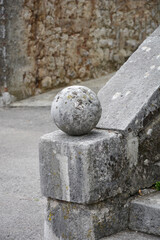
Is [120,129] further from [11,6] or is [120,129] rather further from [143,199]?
[11,6]

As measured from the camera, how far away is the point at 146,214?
8.66 ft

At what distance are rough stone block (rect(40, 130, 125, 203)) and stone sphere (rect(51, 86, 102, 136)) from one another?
0.07 m

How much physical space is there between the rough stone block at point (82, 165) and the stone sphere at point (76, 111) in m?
0.07

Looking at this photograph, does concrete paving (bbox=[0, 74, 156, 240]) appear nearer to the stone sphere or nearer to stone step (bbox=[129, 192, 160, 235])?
stone step (bbox=[129, 192, 160, 235])

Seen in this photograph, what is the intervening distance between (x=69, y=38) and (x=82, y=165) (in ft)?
23.3

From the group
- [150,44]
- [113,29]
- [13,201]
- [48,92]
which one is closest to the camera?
[150,44]

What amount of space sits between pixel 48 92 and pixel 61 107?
21.5 feet

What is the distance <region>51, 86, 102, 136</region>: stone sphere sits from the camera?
99.0 inches

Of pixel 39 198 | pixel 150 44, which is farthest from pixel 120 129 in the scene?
pixel 39 198

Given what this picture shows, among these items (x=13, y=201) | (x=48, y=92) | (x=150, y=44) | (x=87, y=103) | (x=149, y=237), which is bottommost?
(x=48, y=92)

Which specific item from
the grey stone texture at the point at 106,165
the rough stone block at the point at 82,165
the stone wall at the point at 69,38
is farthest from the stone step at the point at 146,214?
the stone wall at the point at 69,38

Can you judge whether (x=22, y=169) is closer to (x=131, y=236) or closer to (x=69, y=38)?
(x=131, y=236)

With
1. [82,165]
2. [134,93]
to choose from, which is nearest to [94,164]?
[82,165]

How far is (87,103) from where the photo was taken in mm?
2545
